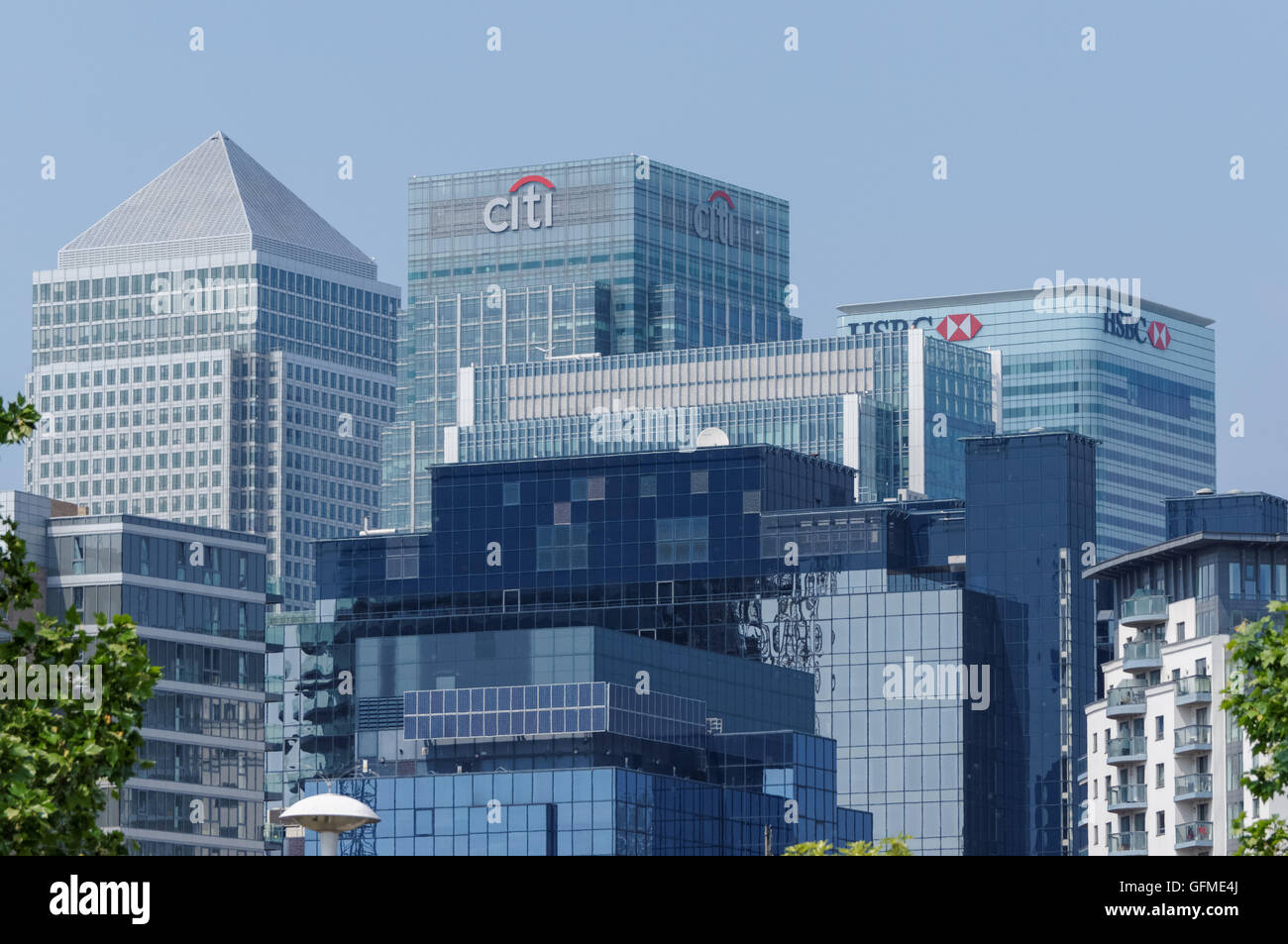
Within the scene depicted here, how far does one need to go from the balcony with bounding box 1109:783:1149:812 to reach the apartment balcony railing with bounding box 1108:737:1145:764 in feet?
5.36

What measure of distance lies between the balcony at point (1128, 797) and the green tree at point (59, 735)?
481 ft

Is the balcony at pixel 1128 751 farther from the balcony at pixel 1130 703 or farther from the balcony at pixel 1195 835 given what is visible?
the balcony at pixel 1195 835

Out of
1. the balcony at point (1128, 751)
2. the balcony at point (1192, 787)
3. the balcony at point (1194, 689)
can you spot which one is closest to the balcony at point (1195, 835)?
the balcony at point (1192, 787)

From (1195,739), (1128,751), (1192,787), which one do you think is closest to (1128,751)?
(1128,751)

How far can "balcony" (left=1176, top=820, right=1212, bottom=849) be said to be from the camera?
182 metres

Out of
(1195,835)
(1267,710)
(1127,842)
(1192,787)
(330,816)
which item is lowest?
(330,816)

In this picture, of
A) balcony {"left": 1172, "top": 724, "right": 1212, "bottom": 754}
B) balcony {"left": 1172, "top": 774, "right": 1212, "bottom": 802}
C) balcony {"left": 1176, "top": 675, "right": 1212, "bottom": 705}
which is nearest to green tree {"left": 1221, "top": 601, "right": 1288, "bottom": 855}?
balcony {"left": 1172, "top": 774, "right": 1212, "bottom": 802}

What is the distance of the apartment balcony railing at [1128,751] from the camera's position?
197000mm

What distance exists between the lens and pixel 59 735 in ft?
172

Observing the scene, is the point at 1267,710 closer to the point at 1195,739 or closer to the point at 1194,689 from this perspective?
the point at 1195,739

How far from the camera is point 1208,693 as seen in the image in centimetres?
18688

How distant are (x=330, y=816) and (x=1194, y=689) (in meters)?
137
